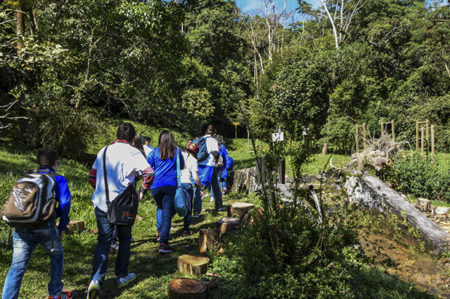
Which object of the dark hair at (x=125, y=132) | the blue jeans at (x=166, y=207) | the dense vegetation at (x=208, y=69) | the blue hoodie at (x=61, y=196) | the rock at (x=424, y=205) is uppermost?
the dense vegetation at (x=208, y=69)

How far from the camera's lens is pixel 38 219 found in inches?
111

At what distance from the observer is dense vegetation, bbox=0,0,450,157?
980 cm

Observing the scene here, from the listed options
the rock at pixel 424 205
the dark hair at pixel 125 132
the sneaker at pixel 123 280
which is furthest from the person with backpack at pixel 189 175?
the rock at pixel 424 205

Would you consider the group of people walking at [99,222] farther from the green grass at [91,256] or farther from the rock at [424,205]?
the rock at [424,205]

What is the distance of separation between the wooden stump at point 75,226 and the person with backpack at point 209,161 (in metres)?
2.70

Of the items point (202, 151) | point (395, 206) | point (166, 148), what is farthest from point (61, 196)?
point (395, 206)

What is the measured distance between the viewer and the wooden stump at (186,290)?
3.00 metres

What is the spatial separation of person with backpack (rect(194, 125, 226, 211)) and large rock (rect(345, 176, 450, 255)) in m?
2.81

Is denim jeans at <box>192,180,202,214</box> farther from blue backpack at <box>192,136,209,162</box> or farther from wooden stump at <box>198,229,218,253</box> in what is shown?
wooden stump at <box>198,229,218,253</box>

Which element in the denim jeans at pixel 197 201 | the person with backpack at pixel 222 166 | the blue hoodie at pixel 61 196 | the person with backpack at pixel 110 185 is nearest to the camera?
the blue hoodie at pixel 61 196

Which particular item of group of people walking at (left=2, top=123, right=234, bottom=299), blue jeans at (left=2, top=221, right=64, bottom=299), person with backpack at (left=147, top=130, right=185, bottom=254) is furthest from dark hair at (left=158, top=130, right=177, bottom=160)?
blue jeans at (left=2, top=221, right=64, bottom=299)

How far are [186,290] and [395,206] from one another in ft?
18.0

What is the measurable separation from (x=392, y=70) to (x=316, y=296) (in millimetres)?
31556

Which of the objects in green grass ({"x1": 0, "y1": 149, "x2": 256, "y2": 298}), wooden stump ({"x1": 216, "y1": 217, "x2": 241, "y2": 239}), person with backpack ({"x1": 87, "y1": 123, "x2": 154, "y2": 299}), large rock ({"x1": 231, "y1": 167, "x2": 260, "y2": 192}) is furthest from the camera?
large rock ({"x1": 231, "y1": 167, "x2": 260, "y2": 192})
